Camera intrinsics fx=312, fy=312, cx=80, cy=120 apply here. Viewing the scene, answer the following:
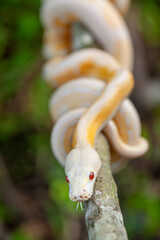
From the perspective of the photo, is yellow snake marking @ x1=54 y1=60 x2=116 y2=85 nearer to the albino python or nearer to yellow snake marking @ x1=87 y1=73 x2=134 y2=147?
the albino python

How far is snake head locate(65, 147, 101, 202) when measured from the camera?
1.07 meters

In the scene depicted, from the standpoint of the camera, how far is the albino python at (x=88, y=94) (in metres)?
1.20

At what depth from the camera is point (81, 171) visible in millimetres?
1160

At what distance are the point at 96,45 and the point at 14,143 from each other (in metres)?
1.88

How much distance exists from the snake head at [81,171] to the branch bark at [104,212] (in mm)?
27

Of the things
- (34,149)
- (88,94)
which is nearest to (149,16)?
(34,149)

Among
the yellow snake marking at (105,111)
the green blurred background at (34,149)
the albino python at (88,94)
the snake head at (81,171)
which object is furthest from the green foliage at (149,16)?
the snake head at (81,171)

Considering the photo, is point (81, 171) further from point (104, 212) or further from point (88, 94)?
point (88, 94)

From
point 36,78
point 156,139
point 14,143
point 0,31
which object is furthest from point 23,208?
point 0,31

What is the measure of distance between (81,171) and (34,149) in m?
2.49

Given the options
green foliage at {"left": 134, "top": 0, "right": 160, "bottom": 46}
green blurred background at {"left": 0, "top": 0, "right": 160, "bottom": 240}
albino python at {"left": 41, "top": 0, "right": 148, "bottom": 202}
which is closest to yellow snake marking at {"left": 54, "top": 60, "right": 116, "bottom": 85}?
albino python at {"left": 41, "top": 0, "right": 148, "bottom": 202}

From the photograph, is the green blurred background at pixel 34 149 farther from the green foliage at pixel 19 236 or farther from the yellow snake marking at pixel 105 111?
the yellow snake marking at pixel 105 111

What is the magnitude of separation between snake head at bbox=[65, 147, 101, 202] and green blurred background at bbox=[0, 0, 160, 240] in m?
1.97

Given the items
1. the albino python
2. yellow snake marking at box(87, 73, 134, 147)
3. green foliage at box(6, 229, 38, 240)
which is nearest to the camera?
the albino python
